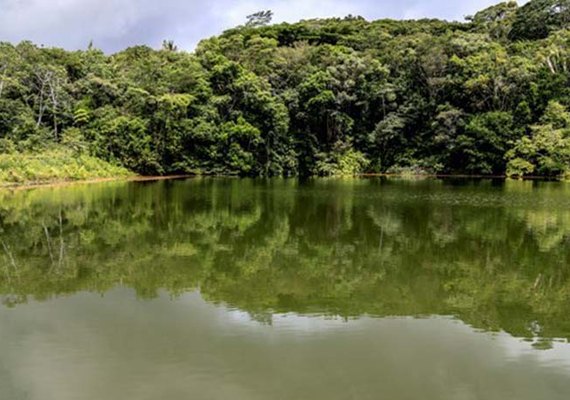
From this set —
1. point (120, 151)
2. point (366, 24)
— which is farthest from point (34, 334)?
point (366, 24)

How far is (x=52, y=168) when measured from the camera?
28.0m

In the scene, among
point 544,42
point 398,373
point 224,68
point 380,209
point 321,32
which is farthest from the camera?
point 321,32

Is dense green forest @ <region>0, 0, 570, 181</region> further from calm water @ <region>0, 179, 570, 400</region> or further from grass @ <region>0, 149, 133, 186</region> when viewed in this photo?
calm water @ <region>0, 179, 570, 400</region>

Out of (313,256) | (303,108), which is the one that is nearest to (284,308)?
(313,256)

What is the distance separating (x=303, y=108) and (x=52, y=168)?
19.8 m

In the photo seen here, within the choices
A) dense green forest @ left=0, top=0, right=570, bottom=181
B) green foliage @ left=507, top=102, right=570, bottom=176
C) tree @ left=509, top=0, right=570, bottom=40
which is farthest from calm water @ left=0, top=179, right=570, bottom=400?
tree @ left=509, top=0, right=570, bottom=40

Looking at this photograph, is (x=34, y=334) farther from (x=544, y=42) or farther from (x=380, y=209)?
(x=544, y=42)

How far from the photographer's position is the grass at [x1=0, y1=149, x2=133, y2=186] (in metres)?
25.4

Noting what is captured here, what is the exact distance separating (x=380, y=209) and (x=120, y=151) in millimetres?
23290

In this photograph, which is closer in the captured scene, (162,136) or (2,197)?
(2,197)

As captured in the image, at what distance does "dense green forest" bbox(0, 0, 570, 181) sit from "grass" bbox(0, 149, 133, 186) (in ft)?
1.09

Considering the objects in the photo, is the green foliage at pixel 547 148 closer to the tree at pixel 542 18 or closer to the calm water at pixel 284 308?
the tree at pixel 542 18

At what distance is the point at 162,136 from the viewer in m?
38.1

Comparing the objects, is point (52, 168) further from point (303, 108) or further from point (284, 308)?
point (284, 308)
